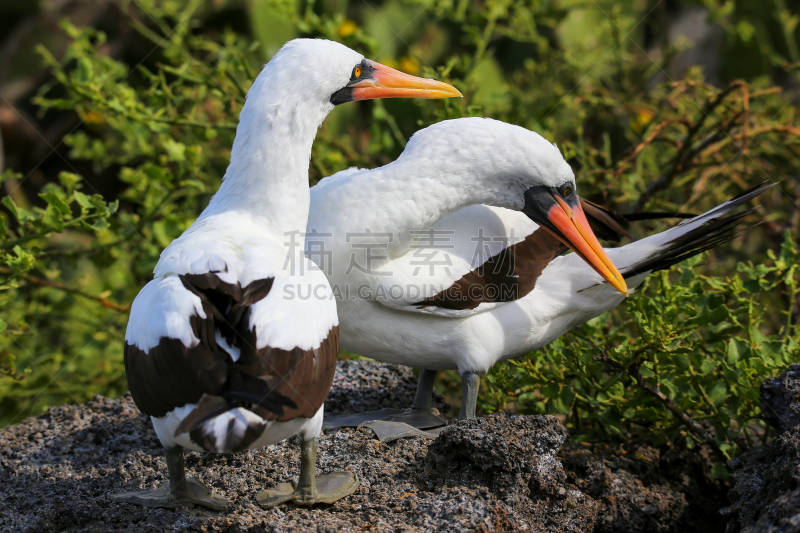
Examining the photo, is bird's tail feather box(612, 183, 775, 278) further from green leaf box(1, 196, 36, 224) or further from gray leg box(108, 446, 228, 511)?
green leaf box(1, 196, 36, 224)

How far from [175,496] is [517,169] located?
192 centimetres

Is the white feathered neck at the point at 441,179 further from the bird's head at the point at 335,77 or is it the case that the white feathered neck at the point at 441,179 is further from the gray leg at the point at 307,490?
the gray leg at the point at 307,490

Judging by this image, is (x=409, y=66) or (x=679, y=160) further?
(x=409, y=66)

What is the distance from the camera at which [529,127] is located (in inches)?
200

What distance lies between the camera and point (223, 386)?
91.0 inches

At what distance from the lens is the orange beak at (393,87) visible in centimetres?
330

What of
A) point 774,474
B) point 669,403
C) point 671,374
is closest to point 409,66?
point 671,374

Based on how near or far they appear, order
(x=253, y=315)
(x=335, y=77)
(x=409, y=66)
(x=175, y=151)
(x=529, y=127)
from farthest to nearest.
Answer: (x=409, y=66) < (x=529, y=127) < (x=175, y=151) < (x=335, y=77) < (x=253, y=315)

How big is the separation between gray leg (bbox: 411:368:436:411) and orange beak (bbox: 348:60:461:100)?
4.37 ft

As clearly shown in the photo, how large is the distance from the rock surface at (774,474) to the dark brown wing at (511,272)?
3.69ft

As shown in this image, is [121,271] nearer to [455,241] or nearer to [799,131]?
[455,241]

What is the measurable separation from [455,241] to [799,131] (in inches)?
93.1

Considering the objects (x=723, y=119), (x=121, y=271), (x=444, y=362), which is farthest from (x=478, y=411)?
(x=121, y=271)

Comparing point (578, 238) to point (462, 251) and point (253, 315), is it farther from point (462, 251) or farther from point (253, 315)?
point (253, 315)
